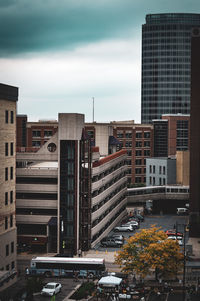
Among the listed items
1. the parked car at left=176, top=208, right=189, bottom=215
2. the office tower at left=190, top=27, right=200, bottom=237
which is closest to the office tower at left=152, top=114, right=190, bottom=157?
the parked car at left=176, top=208, right=189, bottom=215

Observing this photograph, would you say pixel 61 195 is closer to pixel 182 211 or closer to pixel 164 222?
pixel 164 222

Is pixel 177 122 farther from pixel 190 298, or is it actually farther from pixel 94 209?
pixel 190 298

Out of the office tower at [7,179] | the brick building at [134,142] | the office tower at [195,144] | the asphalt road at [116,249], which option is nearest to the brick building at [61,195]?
the asphalt road at [116,249]

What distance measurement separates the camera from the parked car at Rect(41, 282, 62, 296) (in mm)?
72562

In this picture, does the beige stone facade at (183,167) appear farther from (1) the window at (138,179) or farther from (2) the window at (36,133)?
(2) the window at (36,133)

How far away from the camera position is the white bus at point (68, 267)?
82062mm

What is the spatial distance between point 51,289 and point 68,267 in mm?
9817

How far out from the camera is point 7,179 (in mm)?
82062

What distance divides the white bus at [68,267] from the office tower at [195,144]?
37.1 metres

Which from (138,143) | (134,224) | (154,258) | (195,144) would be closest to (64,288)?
(154,258)

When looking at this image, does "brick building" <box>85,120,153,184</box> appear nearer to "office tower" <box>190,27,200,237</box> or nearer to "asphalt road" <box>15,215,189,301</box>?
"asphalt road" <box>15,215,189,301</box>

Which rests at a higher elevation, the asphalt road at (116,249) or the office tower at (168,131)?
the office tower at (168,131)

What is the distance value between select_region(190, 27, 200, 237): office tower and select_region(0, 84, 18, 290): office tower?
44800 millimetres

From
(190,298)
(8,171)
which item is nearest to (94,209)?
(8,171)
